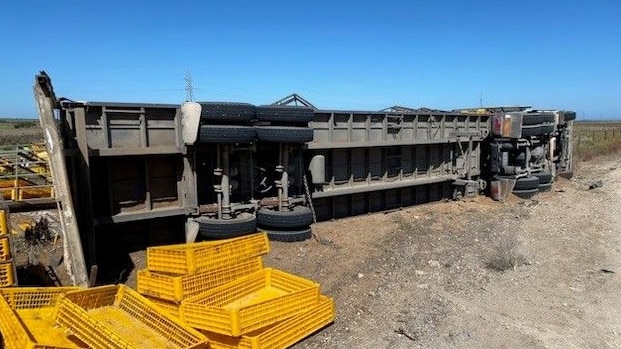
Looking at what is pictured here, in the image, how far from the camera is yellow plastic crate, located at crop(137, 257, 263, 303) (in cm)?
534

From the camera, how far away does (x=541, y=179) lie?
16312 mm

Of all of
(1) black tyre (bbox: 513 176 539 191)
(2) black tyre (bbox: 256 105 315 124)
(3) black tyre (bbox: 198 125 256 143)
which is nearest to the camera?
(3) black tyre (bbox: 198 125 256 143)

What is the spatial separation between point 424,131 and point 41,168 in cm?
970

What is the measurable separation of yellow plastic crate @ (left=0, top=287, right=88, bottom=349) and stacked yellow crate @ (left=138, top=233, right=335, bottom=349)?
1.03 meters

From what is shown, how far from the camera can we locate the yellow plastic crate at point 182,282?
5336 mm

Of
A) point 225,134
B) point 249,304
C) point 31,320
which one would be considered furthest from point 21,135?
point 249,304

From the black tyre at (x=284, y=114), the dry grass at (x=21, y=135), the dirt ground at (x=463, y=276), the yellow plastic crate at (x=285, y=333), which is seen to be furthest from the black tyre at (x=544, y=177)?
the dry grass at (x=21, y=135)

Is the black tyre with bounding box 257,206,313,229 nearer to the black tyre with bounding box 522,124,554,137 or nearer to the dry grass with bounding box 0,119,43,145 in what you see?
the black tyre with bounding box 522,124,554,137

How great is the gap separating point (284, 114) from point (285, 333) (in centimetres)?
506

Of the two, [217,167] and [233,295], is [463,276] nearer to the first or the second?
[233,295]

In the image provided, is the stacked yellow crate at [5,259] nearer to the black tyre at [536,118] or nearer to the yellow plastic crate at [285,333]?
the yellow plastic crate at [285,333]

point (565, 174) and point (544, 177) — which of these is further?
point (565, 174)

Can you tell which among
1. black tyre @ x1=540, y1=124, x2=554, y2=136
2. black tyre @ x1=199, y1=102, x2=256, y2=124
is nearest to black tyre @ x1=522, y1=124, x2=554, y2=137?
black tyre @ x1=540, y1=124, x2=554, y2=136

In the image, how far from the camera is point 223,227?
8.48 metres
